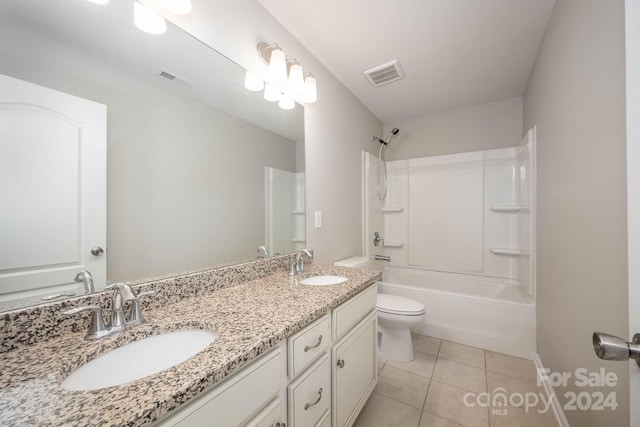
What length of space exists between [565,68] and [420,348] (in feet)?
6.94

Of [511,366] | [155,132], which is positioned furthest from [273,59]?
[511,366]

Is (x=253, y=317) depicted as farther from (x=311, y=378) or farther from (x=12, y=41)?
(x=12, y=41)

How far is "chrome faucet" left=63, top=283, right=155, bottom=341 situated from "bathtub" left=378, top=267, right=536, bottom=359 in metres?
2.08

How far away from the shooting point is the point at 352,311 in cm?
118

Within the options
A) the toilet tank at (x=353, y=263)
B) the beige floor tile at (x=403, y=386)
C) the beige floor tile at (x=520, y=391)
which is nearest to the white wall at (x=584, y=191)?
the beige floor tile at (x=520, y=391)

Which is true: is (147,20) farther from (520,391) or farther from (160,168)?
(520,391)

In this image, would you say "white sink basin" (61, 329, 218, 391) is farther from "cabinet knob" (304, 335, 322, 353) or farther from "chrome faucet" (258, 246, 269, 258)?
"chrome faucet" (258, 246, 269, 258)

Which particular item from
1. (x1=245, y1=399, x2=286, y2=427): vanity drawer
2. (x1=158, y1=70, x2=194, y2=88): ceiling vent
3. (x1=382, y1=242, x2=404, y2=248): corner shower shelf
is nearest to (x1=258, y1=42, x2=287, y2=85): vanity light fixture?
(x1=158, y1=70, x2=194, y2=88): ceiling vent

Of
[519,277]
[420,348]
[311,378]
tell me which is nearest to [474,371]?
[420,348]

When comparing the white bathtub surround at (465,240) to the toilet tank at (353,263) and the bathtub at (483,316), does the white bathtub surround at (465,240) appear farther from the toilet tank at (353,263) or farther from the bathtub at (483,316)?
the toilet tank at (353,263)

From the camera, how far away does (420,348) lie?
208 cm

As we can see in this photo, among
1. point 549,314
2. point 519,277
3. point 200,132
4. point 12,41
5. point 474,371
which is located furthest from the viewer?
A: point 519,277

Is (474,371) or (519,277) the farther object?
(519,277)

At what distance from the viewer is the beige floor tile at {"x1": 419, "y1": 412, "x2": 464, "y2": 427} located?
4.32ft
